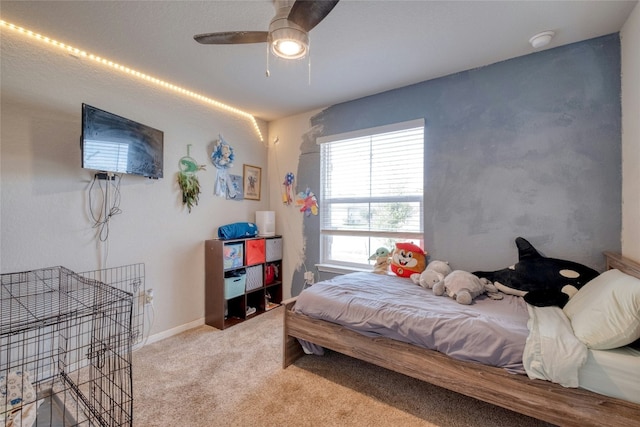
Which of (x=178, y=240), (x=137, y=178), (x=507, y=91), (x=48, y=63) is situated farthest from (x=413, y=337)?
(x=48, y=63)

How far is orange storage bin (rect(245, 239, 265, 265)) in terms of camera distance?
3.24m

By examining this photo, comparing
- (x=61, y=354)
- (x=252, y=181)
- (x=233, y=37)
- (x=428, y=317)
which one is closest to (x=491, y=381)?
(x=428, y=317)

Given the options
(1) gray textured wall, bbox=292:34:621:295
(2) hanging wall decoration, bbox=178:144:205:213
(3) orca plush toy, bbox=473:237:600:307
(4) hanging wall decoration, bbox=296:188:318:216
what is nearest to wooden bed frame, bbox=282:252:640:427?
(3) orca plush toy, bbox=473:237:600:307

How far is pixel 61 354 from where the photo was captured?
2.05 metres

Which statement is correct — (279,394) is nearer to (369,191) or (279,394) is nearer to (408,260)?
(408,260)

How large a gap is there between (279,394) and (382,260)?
1.56 meters

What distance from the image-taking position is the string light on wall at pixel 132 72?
1.98 meters

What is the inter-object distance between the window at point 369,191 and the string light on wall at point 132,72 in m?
1.11

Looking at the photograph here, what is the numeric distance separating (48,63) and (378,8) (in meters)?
2.43

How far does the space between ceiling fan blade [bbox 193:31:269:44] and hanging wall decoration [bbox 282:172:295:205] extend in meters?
2.12

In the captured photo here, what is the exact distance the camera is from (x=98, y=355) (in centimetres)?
174

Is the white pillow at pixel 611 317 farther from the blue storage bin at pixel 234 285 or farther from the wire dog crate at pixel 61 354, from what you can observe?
the blue storage bin at pixel 234 285

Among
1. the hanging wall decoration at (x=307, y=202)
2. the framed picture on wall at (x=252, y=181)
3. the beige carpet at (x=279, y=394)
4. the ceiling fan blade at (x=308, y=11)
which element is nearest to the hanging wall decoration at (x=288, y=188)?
the hanging wall decoration at (x=307, y=202)

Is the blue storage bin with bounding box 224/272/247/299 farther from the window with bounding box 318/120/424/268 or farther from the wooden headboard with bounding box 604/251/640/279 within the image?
the wooden headboard with bounding box 604/251/640/279
